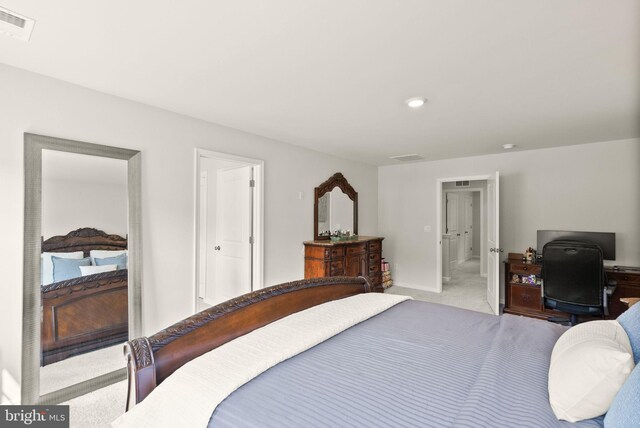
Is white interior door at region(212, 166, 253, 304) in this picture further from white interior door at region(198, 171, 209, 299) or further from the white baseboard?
the white baseboard

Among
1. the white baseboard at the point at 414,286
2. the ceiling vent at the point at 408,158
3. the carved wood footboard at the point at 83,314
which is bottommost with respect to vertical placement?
the white baseboard at the point at 414,286

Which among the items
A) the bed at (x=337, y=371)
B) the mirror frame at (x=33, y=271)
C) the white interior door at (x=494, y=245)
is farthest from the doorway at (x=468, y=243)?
the mirror frame at (x=33, y=271)

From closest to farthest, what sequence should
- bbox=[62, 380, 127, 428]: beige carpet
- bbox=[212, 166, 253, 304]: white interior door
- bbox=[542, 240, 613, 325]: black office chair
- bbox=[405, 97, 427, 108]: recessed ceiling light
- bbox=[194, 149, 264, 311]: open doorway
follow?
bbox=[62, 380, 127, 428]: beige carpet
bbox=[405, 97, 427, 108]: recessed ceiling light
bbox=[542, 240, 613, 325]: black office chair
bbox=[194, 149, 264, 311]: open doorway
bbox=[212, 166, 253, 304]: white interior door

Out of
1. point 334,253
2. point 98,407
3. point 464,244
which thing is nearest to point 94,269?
point 98,407

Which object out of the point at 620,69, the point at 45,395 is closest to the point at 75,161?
the point at 45,395

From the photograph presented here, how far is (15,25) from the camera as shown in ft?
5.26

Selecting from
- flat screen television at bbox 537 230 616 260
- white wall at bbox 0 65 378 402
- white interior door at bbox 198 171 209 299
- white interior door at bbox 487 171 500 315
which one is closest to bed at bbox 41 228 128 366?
white wall at bbox 0 65 378 402

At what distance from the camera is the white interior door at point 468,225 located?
891cm

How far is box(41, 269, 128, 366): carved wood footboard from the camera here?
7.38ft

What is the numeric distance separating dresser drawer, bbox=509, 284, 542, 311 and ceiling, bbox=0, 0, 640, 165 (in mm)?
2188

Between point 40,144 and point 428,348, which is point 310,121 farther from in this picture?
point 428,348

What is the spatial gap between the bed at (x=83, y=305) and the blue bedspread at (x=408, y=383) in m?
1.94

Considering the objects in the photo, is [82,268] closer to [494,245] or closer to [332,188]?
[332,188]

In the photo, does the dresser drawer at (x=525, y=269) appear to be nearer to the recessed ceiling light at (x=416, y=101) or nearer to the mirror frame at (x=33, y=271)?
the recessed ceiling light at (x=416, y=101)
